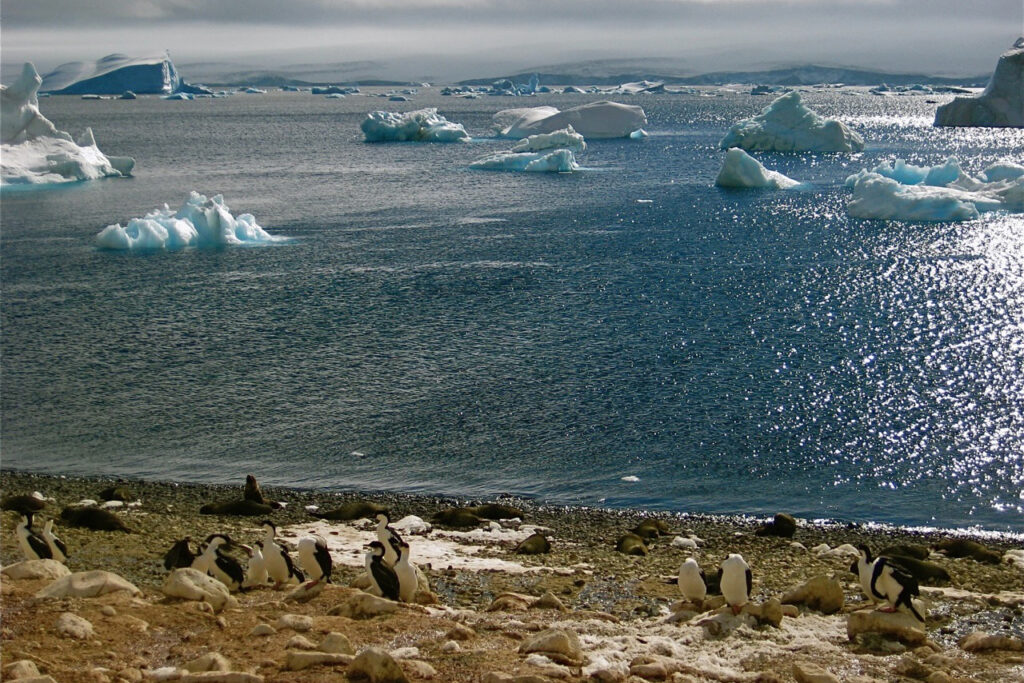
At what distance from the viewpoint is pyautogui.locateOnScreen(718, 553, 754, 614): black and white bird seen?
974cm

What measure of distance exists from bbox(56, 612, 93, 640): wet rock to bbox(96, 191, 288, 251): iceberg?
94.6ft

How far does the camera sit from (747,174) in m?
49.9

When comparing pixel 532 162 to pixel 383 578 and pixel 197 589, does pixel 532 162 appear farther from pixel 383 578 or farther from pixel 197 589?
pixel 197 589

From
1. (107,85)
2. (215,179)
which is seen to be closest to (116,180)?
(215,179)

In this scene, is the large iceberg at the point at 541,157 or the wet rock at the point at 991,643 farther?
the large iceberg at the point at 541,157

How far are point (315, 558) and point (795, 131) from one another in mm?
57440

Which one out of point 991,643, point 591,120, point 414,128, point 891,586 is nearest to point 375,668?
point 891,586

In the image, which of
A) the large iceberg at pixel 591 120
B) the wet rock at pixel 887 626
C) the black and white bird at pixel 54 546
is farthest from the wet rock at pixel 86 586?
the large iceberg at pixel 591 120

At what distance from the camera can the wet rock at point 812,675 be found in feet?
26.2

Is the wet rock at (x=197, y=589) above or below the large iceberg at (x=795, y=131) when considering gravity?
below

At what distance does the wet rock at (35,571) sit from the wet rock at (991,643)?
816 centimetres

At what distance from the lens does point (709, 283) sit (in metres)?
29.7

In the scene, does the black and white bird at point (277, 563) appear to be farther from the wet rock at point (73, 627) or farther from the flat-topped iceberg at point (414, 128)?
the flat-topped iceberg at point (414, 128)

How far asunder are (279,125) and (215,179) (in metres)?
52.8
